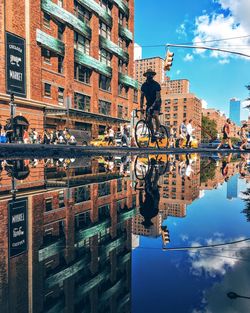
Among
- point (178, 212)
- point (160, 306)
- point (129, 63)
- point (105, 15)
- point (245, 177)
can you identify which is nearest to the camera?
point (160, 306)

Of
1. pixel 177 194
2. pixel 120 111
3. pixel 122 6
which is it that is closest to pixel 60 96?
pixel 120 111

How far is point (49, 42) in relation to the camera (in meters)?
29.0

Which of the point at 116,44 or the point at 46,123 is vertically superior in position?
the point at 116,44

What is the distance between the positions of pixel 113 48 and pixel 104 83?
17.8ft

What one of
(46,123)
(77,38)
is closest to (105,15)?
(77,38)

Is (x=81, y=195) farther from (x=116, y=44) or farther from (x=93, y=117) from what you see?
(x=116, y=44)

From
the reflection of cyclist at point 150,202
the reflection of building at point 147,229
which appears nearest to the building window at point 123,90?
the reflection of cyclist at point 150,202

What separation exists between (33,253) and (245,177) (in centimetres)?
552

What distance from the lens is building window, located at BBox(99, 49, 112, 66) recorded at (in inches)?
1542

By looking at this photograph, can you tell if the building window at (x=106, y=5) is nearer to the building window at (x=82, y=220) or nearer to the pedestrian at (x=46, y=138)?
the pedestrian at (x=46, y=138)

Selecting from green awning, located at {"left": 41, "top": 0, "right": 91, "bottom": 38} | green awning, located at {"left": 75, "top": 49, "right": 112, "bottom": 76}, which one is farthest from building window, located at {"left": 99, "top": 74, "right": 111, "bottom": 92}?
green awning, located at {"left": 41, "top": 0, "right": 91, "bottom": 38}

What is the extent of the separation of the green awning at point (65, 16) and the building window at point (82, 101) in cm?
775

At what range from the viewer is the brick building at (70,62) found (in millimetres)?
26172

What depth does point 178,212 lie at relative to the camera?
3143 millimetres
